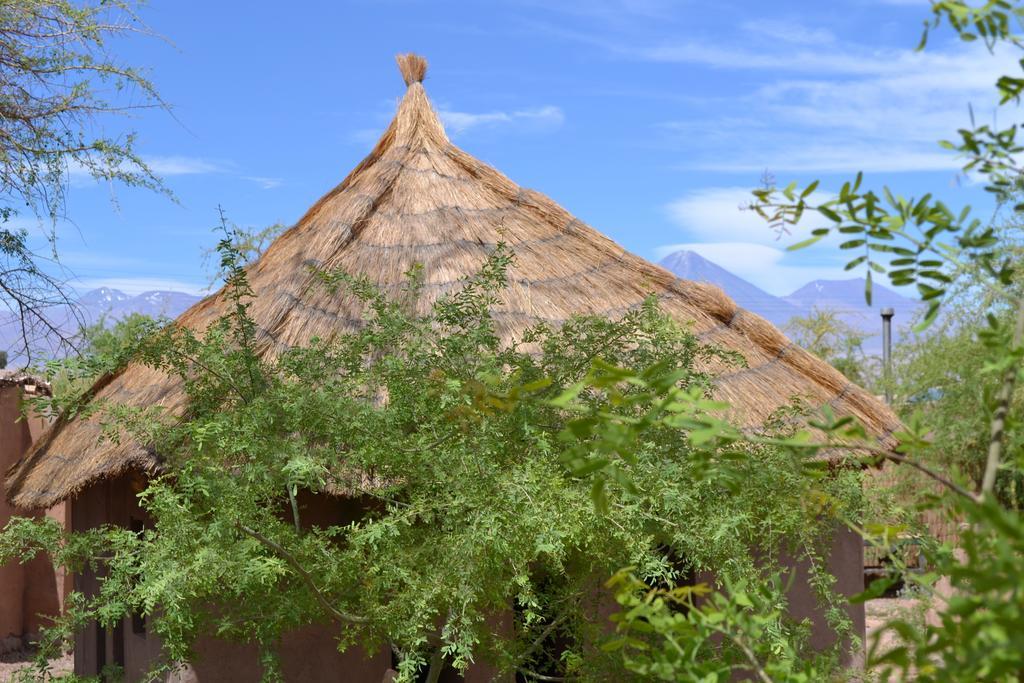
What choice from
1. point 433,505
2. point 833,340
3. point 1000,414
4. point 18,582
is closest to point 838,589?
point 433,505

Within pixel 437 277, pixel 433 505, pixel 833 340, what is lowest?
pixel 433 505

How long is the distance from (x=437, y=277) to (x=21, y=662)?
24.7 feet

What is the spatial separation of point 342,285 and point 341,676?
2.47 metres

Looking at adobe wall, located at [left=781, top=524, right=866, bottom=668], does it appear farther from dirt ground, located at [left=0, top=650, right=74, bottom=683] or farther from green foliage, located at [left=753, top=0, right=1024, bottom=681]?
dirt ground, located at [left=0, top=650, right=74, bottom=683]

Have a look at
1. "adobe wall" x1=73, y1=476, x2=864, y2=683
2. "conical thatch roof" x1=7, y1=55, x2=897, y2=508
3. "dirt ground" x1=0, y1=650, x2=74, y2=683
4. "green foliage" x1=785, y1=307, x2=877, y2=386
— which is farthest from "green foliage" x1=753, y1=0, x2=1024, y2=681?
"green foliage" x1=785, y1=307, x2=877, y2=386

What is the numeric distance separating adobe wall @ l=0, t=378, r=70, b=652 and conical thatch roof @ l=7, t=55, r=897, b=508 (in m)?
3.78

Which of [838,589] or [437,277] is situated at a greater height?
[437,277]

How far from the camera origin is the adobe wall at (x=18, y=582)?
476 inches

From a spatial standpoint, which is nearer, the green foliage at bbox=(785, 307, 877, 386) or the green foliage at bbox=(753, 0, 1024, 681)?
the green foliage at bbox=(753, 0, 1024, 681)

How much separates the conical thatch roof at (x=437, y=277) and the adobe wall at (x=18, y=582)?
12.4 feet

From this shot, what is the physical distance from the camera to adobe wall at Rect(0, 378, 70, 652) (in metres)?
12.1

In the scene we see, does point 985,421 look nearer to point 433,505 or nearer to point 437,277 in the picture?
point 433,505

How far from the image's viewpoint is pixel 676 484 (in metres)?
4.45

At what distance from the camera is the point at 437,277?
7129 mm
